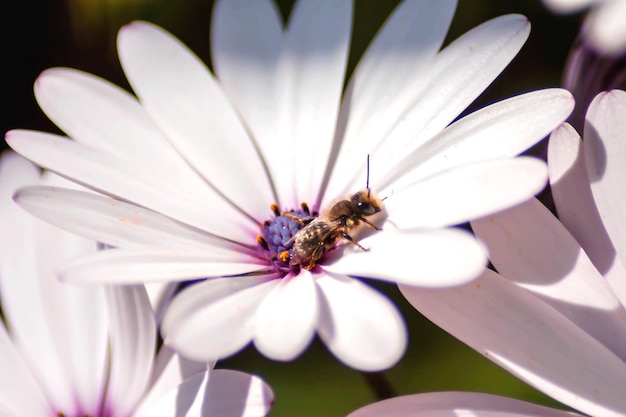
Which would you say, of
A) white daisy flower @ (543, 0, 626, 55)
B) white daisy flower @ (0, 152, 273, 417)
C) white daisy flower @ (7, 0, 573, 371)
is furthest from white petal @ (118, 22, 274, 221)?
white daisy flower @ (543, 0, 626, 55)

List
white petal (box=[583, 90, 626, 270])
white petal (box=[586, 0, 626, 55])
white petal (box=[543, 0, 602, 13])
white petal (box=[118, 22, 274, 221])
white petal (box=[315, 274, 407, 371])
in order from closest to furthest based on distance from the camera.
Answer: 1. white petal (box=[315, 274, 407, 371])
2. white petal (box=[583, 90, 626, 270])
3. white petal (box=[118, 22, 274, 221])
4. white petal (box=[586, 0, 626, 55])
5. white petal (box=[543, 0, 602, 13])

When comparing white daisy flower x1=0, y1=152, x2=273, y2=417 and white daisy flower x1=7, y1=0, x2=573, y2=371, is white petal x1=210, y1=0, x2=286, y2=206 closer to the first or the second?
white daisy flower x1=7, y1=0, x2=573, y2=371

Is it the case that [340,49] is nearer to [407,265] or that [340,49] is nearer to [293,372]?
[407,265]

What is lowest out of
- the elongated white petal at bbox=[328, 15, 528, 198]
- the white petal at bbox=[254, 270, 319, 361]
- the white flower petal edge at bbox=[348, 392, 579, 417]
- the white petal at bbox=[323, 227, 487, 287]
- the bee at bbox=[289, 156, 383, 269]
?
the white flower petal edge at bbox=[348, 392, 579, 417]

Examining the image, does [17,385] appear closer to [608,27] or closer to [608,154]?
[608,154]

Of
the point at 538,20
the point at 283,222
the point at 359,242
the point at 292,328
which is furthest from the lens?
the point at 538,20

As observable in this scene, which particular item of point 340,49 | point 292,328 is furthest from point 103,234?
point 340,49

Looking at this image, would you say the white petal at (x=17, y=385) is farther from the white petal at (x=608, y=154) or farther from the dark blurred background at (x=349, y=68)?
the white petal at (x=608, y=154)
